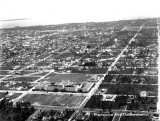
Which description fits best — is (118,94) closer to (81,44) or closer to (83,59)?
(83,59)

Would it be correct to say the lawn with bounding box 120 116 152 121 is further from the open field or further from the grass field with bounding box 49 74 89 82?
the grass field with bounding box 49 74 89 82

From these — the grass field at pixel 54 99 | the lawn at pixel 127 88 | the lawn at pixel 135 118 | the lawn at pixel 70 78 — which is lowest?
the lawn at pixel 135 118

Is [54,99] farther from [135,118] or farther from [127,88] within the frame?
[135,118]

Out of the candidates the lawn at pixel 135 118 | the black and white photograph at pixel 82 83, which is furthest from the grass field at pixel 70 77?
the lawn at pixel 135 118

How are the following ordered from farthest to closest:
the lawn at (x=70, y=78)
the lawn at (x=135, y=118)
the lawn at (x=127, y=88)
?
the lawn at (x=70, y=78) → the lawn at (x=127, y=88) → the lawn at (x=135, y=118)

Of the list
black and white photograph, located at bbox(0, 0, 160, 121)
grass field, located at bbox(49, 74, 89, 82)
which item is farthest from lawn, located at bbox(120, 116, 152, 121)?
grass field, located at bbox(49, 74, 89, 82)

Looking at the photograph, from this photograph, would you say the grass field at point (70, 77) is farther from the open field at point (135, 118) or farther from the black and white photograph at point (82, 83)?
the open field at point (135, 118)

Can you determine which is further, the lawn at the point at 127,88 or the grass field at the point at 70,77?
the grass field at the point at 70,77

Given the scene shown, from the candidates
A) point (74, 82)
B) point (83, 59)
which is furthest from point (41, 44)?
point (74, 82)

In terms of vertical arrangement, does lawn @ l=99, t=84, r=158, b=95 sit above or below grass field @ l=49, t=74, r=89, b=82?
below

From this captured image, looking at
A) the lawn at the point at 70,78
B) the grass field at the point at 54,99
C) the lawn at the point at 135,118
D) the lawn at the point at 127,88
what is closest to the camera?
the lawn at the point at 135,118

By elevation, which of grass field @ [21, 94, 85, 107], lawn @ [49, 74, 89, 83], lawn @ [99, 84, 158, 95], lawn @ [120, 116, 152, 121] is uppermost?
lawn @ [49, 74, 89, 83]
